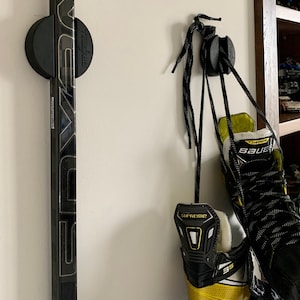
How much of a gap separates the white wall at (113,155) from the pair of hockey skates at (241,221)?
0.04m

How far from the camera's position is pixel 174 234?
30.4 inches

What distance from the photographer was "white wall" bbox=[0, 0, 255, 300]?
564 mm

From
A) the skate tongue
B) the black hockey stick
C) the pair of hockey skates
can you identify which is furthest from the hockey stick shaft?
the skate tongue

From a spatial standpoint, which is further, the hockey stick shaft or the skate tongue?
the skate tongue

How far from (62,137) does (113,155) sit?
110mm

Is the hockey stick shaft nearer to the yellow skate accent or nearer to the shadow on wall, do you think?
the shadow on wall

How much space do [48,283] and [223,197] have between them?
0.37 meters

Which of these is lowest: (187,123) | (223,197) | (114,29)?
(223,197)

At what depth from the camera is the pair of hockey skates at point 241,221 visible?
0.71 meters

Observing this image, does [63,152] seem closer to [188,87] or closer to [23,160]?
[23,160]

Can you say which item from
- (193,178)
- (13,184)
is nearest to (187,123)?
(193,178)

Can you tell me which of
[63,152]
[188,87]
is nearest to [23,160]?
[63,152]

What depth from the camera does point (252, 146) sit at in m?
0.80

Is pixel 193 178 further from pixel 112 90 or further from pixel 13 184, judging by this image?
pixel 13 184
